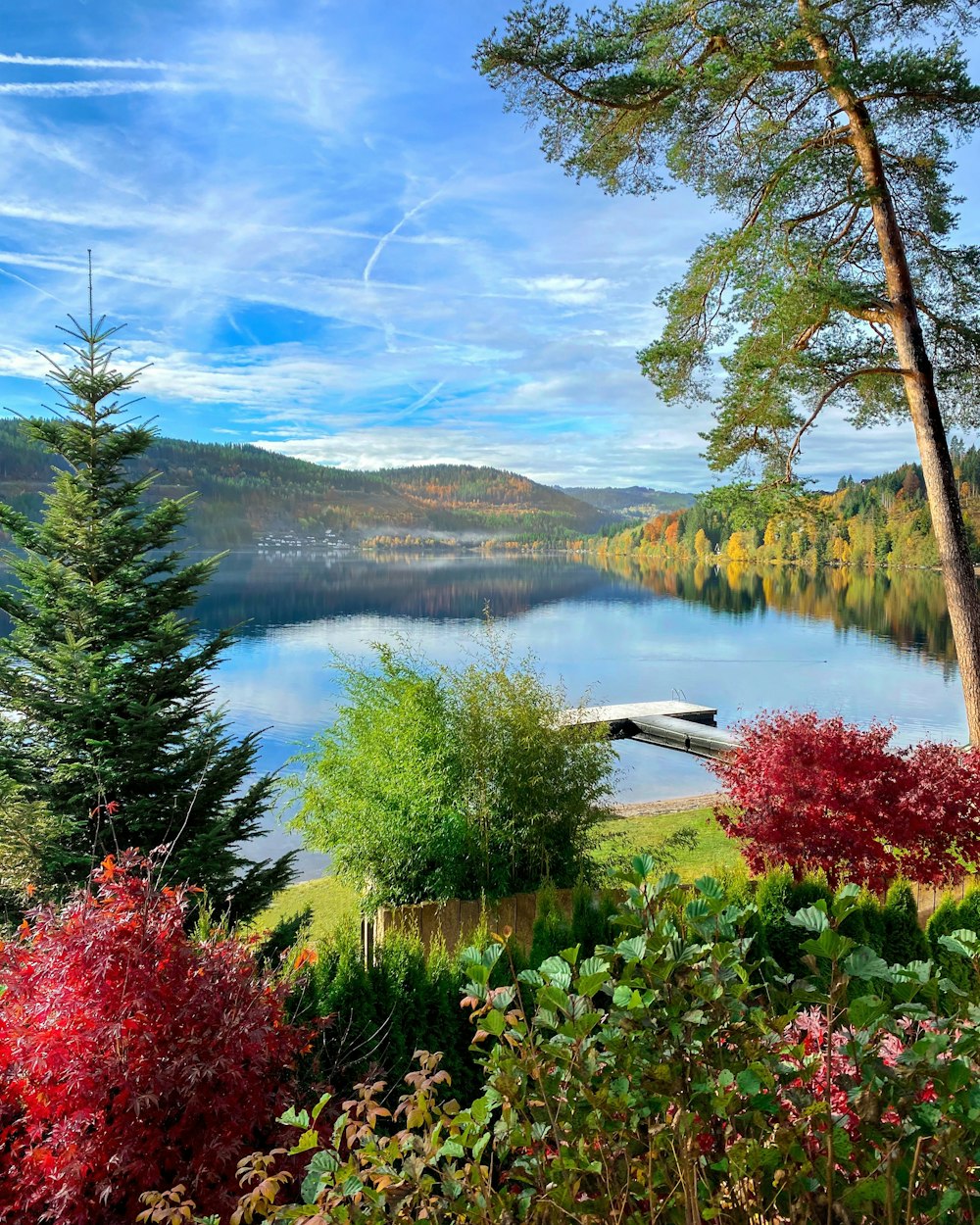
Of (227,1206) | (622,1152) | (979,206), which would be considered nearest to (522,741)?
(227,1206)

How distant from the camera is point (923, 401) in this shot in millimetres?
7590

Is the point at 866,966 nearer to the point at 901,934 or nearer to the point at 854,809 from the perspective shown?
the point at 901,934

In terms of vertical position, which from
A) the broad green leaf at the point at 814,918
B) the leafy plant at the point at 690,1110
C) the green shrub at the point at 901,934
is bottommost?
the green shrub at the point at 901,934

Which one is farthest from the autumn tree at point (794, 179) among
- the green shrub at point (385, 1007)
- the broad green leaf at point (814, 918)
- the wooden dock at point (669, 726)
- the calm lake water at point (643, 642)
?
the broad green leaf at point (814, 918)

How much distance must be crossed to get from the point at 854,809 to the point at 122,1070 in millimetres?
4088

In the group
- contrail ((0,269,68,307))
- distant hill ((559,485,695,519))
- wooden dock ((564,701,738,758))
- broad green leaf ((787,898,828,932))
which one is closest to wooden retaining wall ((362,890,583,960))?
broad green leaf ((787,898,828,932))

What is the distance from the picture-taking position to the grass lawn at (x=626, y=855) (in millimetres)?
7805

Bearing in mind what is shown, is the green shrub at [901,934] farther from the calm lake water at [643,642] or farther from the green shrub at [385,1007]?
the calm lake water at [643,642]

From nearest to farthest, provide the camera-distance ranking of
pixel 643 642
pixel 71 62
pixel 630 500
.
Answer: pixel 71 62 → pixel 643 642 → pixel 630 500

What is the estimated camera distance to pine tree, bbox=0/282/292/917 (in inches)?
245

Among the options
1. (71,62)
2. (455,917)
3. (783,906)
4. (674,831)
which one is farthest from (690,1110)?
(71,62)

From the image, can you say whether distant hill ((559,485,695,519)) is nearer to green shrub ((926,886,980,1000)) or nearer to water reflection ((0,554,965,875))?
water reflection ((0,554,965,875))

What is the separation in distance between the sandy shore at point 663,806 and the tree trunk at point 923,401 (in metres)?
3.54

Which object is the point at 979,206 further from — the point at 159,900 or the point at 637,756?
the point at 159,900
